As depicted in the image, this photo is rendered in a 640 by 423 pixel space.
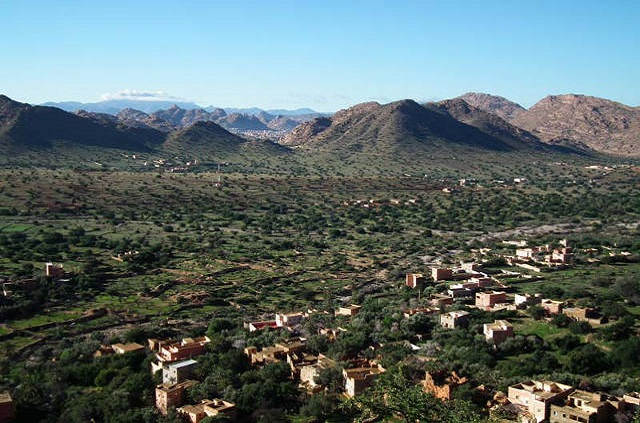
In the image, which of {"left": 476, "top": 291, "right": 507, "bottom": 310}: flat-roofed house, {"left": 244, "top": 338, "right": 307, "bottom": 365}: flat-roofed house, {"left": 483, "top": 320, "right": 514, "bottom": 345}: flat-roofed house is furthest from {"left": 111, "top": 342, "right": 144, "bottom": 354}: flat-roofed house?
{"left": 476, "top": 291, "right": 507, "bottom": 310}: flat-roofed house

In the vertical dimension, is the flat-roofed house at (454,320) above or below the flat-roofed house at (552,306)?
below

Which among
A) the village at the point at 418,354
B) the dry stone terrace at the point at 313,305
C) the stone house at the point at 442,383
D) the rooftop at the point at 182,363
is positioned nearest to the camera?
the village at the point at 418,354

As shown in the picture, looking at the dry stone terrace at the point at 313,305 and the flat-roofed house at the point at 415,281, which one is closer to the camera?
the dry stone terrace at the point at 313,305

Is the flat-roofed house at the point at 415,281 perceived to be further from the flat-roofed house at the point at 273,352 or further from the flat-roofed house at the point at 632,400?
the flat-roofed house at the point at 632,400

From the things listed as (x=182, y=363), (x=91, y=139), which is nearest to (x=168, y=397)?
(x=182, y=363)

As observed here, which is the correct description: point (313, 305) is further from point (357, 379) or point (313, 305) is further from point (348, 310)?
point (357, 379)

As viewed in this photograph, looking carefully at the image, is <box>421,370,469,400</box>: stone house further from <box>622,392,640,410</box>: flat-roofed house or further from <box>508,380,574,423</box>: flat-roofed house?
<box>622,392,640,410</box>: flat-roofed house

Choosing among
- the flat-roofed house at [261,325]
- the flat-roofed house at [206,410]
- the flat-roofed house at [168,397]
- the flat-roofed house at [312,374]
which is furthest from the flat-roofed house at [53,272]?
the flat-roofed house at [206,410]
